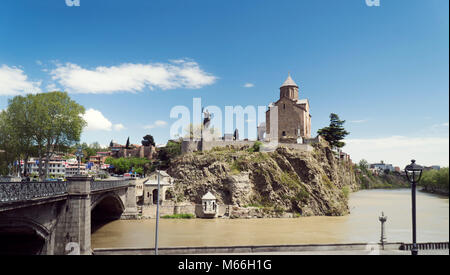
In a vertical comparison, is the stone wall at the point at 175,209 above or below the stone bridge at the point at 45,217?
below

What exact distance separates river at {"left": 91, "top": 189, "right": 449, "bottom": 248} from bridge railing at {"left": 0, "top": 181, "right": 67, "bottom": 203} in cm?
1048

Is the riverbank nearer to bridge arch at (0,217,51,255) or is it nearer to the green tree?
bridge arch at (0,217,51,255)

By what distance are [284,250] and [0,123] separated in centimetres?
4010

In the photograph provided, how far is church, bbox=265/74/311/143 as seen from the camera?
64000 mm

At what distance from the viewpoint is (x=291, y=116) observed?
212 feet

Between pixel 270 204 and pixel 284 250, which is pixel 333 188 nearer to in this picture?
pixel 270 204

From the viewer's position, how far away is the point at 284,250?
19.6 metres

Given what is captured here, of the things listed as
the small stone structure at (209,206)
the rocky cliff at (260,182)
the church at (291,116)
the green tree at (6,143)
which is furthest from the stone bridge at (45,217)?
the church at (291,116)

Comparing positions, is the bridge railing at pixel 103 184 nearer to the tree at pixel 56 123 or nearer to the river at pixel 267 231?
the river at pixel 267 231

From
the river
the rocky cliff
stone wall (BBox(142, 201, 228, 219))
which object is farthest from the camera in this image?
the rocky cliff

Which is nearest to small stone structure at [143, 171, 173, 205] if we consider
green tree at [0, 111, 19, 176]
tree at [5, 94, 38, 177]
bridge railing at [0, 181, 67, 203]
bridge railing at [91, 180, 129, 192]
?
bridge railing at [91, 180, 129, 192]

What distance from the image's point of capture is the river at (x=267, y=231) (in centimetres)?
2836

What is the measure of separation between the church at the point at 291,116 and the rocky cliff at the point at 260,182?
399 inches

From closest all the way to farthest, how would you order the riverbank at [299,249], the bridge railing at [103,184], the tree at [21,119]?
the riverbank at [299,249] < the bridge railing at [103,184] < the tree at [21,119]
